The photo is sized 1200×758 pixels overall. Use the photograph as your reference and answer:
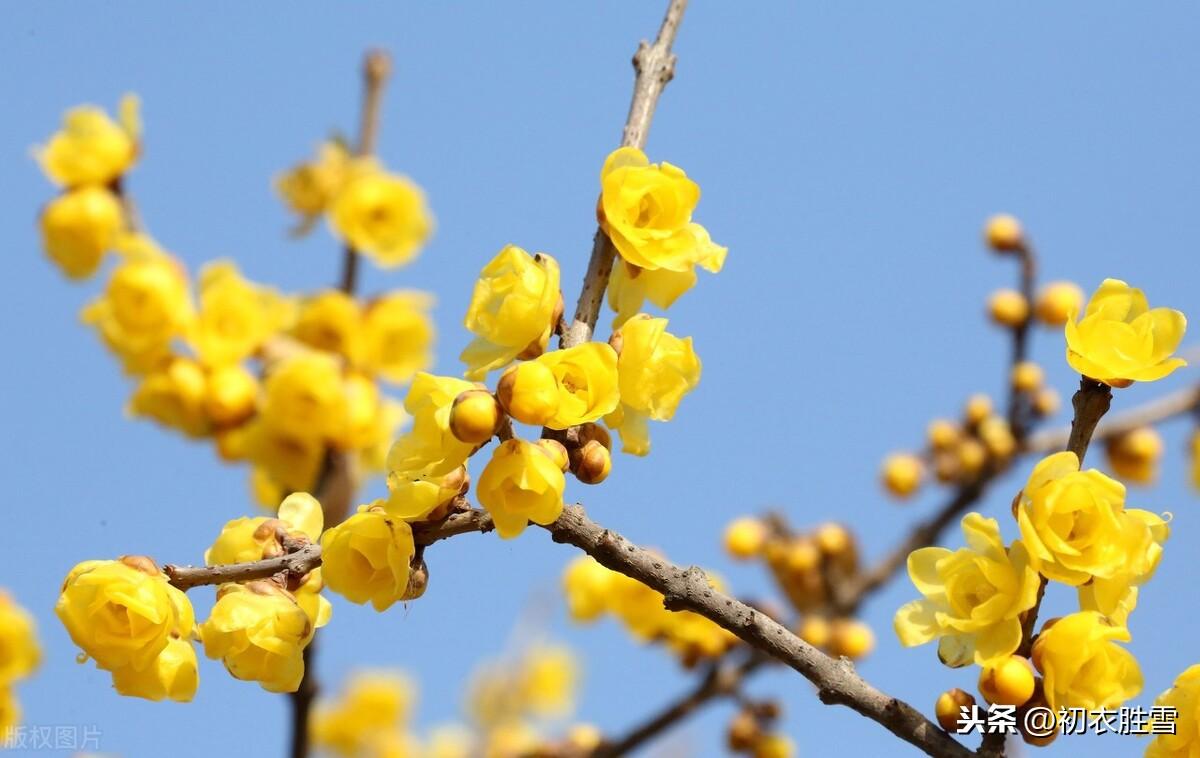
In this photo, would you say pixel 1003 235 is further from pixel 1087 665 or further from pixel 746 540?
pixel 1087 665

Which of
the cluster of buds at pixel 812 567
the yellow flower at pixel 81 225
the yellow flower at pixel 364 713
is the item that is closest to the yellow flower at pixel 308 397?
the yellow flower at pixel 81 225

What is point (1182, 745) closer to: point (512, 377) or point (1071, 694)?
point (1071, 694)

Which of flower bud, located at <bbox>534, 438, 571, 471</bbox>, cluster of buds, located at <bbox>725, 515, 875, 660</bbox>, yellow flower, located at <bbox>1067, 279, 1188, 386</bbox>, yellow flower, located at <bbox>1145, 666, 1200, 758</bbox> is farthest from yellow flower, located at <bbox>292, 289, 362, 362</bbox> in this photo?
yellow flower, located at <bbox>1145, 666, 1200, 758</bbox>

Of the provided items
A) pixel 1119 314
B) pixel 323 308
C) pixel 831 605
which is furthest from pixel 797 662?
pixel 323 308

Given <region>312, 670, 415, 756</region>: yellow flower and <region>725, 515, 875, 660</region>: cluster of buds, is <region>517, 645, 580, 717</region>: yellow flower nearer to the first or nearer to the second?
<region>312, 670, 415, 756</region>: yellow flower

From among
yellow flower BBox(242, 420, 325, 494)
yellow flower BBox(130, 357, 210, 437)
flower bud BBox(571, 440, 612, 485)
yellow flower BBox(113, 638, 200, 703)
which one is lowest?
yellow flower BBox(113, 638, 200, 703)

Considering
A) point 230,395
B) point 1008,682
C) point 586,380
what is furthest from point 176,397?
point 1008,682

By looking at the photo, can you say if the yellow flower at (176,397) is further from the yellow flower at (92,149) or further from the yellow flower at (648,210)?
the yellow flower at (648,210)
